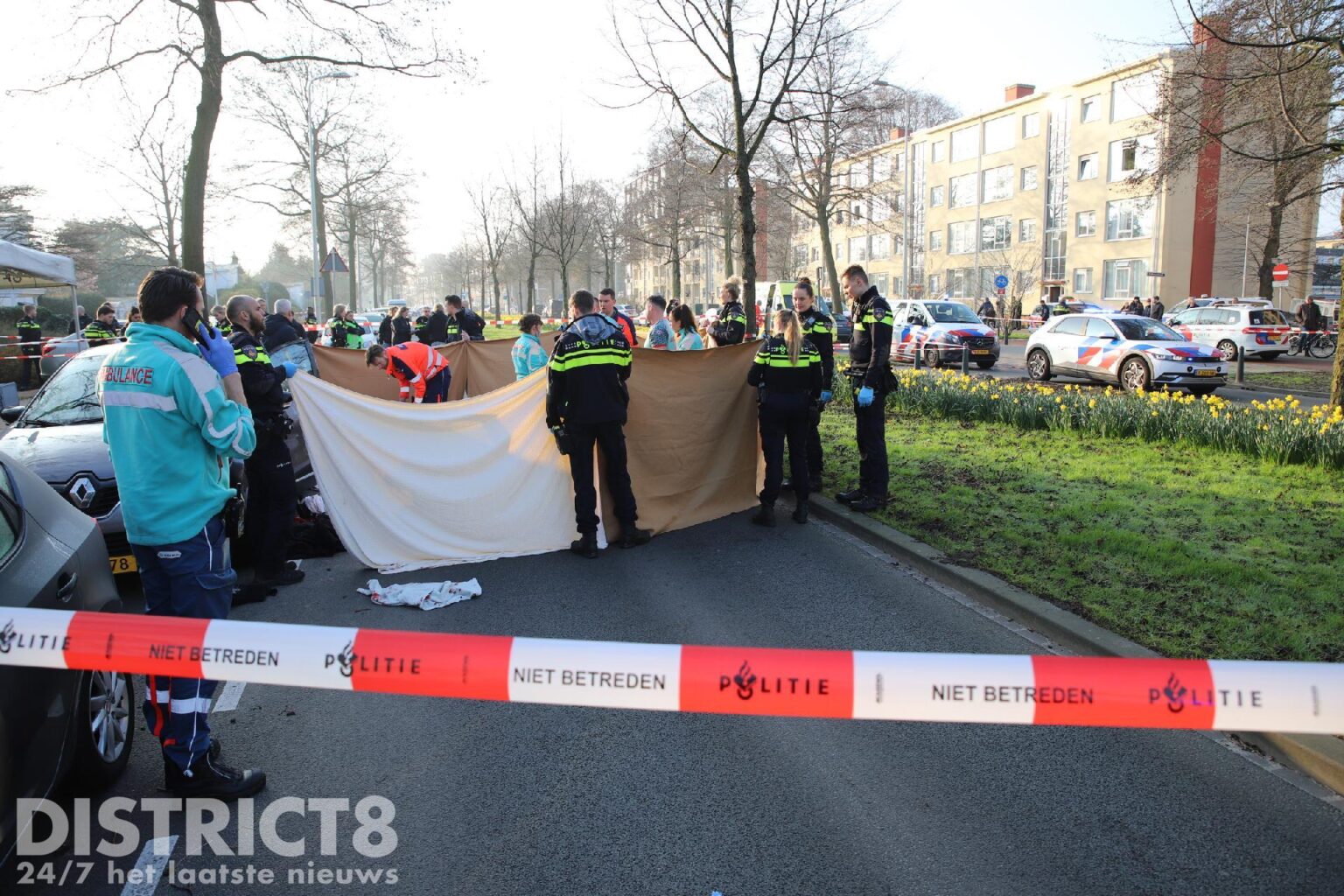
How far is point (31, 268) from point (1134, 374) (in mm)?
24239

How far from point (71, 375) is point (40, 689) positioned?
233 inches

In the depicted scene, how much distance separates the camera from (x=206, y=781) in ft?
12.0

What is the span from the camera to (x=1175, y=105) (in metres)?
13.4

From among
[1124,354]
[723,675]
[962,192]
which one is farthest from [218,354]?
[962,192]

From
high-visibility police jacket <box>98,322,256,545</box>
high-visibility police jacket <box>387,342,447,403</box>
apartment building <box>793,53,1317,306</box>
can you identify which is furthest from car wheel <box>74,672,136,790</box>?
apartment building <box>793,53,1317,306</box>

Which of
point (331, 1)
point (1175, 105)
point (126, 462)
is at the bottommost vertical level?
point (126, 462)

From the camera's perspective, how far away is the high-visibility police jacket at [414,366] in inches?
437

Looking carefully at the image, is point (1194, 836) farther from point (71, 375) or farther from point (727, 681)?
point (71, 375)

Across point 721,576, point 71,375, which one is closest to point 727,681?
point 721,576

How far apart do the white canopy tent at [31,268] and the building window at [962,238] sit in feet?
179

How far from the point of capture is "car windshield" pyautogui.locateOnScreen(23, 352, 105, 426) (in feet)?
24.1

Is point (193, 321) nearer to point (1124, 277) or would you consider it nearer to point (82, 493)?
point (82, 493)

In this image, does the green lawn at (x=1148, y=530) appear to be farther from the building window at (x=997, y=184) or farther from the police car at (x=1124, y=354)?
the building window at (x=997, y=184)

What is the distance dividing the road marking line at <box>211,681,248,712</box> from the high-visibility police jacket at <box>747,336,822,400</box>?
471 centimetres
